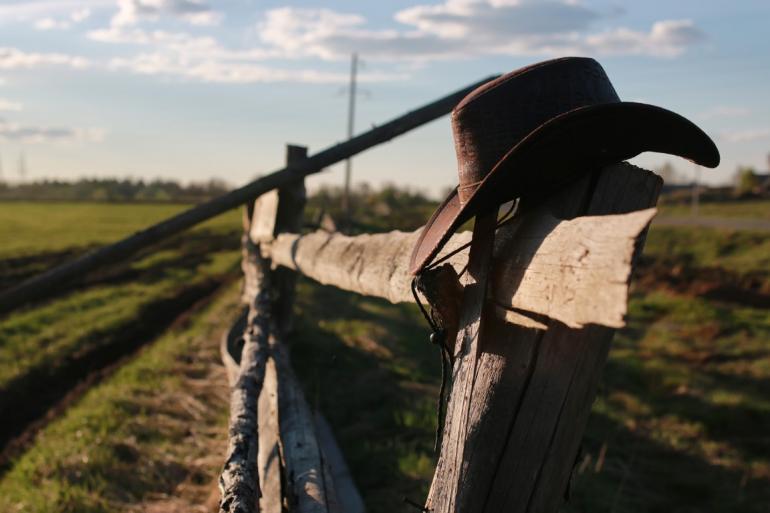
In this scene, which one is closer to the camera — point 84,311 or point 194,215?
point 194,215

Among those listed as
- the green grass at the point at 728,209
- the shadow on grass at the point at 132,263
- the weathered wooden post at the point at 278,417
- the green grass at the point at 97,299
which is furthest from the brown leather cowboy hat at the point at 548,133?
the green grass at the point at 728,209

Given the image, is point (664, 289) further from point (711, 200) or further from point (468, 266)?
point (711, 200)

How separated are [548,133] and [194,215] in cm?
428

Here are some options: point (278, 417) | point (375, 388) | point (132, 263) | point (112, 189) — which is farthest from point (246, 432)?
point (112, 189)

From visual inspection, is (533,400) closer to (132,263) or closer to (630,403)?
(630,403)

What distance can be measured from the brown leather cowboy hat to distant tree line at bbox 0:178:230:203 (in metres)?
64.1

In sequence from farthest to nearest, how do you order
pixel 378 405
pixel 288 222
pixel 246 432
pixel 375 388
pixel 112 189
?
pixel 112 189 < pixel 288 222 < pixel 375 388 < pixel 378 405 < pixel 246 432

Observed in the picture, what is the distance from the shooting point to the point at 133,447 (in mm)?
5645

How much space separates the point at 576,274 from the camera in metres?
1.46

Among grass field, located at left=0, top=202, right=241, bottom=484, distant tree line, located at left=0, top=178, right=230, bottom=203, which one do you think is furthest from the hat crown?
distant tree line, located at left=0, top=178, right=230, bottom=203

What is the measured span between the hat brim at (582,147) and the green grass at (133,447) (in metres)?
3.43

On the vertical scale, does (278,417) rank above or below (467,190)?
below

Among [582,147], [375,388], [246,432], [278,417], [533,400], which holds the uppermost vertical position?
[582,147]

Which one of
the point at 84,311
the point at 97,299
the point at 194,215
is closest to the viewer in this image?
the point at 194,215
